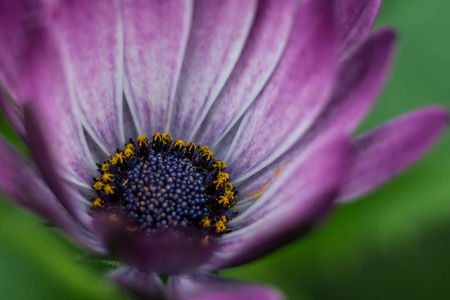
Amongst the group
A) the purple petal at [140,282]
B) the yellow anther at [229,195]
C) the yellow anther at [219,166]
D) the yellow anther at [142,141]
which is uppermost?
the yellow anther at [142,141]

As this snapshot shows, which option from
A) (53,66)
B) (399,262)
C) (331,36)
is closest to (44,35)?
(53,66)

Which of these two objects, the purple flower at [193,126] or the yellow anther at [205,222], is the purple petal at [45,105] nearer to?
the purple flower at [193,126]

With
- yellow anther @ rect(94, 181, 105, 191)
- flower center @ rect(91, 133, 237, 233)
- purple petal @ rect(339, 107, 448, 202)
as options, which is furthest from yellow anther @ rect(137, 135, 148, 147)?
purple petal @ rect(339, 107, 448, 202)

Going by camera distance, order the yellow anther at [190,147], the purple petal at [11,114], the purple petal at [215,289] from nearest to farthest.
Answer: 1. the purple petal at [215,289]
2. the purple petal at [11,114]
3. the yellow anther at [190,147]

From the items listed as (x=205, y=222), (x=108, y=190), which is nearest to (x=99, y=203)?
(x=108, y=190)

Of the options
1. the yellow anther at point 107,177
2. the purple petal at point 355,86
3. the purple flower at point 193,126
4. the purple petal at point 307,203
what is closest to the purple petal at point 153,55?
the purple flower at point 193,126

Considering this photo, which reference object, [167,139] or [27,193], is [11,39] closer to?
[27,193]

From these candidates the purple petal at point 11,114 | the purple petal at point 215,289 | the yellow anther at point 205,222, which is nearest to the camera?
A: the purple petal at point 215,289

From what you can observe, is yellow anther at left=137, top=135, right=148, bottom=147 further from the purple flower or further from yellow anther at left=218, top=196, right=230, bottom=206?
yellow anther at left=218, top=196, right=230, bottom=206
